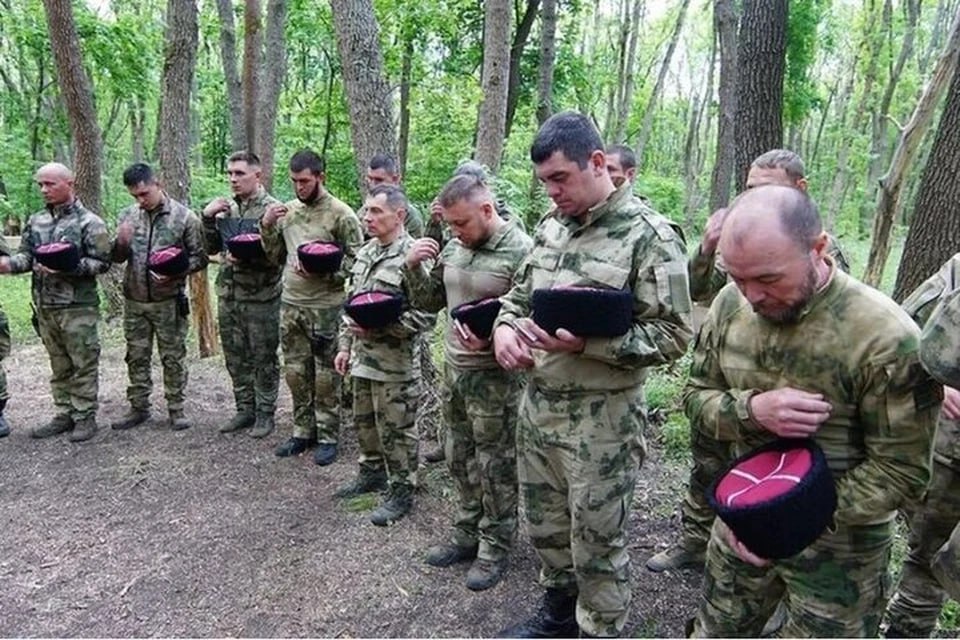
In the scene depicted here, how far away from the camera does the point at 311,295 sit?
4.62 meters

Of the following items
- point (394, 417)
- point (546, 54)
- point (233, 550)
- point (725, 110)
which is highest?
point (546, 54)

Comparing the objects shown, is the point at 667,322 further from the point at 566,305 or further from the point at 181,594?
the point at 181,594

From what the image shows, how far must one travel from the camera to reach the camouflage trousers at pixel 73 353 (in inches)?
202

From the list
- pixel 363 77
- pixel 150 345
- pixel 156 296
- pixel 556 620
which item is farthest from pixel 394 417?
pixel 150 345

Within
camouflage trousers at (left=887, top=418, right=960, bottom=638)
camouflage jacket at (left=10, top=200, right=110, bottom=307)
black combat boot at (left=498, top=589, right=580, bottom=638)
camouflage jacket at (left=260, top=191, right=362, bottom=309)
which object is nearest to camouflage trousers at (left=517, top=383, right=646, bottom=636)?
black combat boot at (left=498, top=589, right=580, bottom=638)

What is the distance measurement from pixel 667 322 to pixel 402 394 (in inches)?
74.8

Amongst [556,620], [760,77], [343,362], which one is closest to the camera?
[556,620]

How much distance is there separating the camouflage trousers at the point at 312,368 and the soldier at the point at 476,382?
1.34m

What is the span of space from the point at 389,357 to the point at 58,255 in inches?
107

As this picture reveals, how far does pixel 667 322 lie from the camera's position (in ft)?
7.79

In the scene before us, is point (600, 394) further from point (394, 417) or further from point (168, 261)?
point (168, 261)

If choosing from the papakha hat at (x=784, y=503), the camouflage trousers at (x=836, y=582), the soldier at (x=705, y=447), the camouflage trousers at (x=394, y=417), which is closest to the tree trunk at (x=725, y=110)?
the soldier at (x=705, y=447)

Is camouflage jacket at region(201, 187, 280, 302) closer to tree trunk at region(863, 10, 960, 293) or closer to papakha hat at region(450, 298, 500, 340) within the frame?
papakha hat at region(450, 298, 500, 340)

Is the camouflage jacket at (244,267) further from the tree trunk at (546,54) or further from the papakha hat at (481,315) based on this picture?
the tree trunk at (546,54)
